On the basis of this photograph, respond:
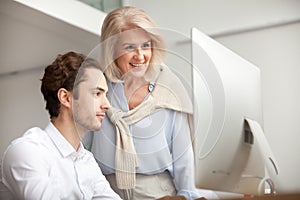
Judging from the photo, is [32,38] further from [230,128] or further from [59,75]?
[230,128]

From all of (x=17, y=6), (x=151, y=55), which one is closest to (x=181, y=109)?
(x=151, y=55)

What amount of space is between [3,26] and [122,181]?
2.07ft

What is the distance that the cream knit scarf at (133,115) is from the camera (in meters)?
1.63

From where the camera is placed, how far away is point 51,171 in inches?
63.6

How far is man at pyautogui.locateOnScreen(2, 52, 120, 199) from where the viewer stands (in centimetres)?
161

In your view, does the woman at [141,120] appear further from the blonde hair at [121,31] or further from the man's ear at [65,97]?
the man's ear at [65,97]

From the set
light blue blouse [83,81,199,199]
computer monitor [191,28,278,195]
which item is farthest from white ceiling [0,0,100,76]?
computer monitor [191,28,278,195]

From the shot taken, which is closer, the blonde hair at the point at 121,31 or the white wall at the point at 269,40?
the white wall at the point at 269,40

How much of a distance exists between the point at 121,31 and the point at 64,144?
1.18 ft

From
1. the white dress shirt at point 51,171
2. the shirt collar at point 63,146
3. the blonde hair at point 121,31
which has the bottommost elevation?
the white dress shirt at point 51,171

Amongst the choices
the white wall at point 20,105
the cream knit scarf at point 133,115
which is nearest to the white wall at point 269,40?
the cream knit scarf at point 133,115

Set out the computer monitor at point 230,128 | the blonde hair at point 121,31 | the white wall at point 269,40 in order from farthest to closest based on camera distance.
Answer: the blonde hair at point 121,31 → the white wall at point 269,40 → the computer monitor at point 230,128

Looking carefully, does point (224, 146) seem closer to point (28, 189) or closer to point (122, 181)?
point (122, 181)

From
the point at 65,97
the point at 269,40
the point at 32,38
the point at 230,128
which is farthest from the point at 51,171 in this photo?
the point at 269,40
